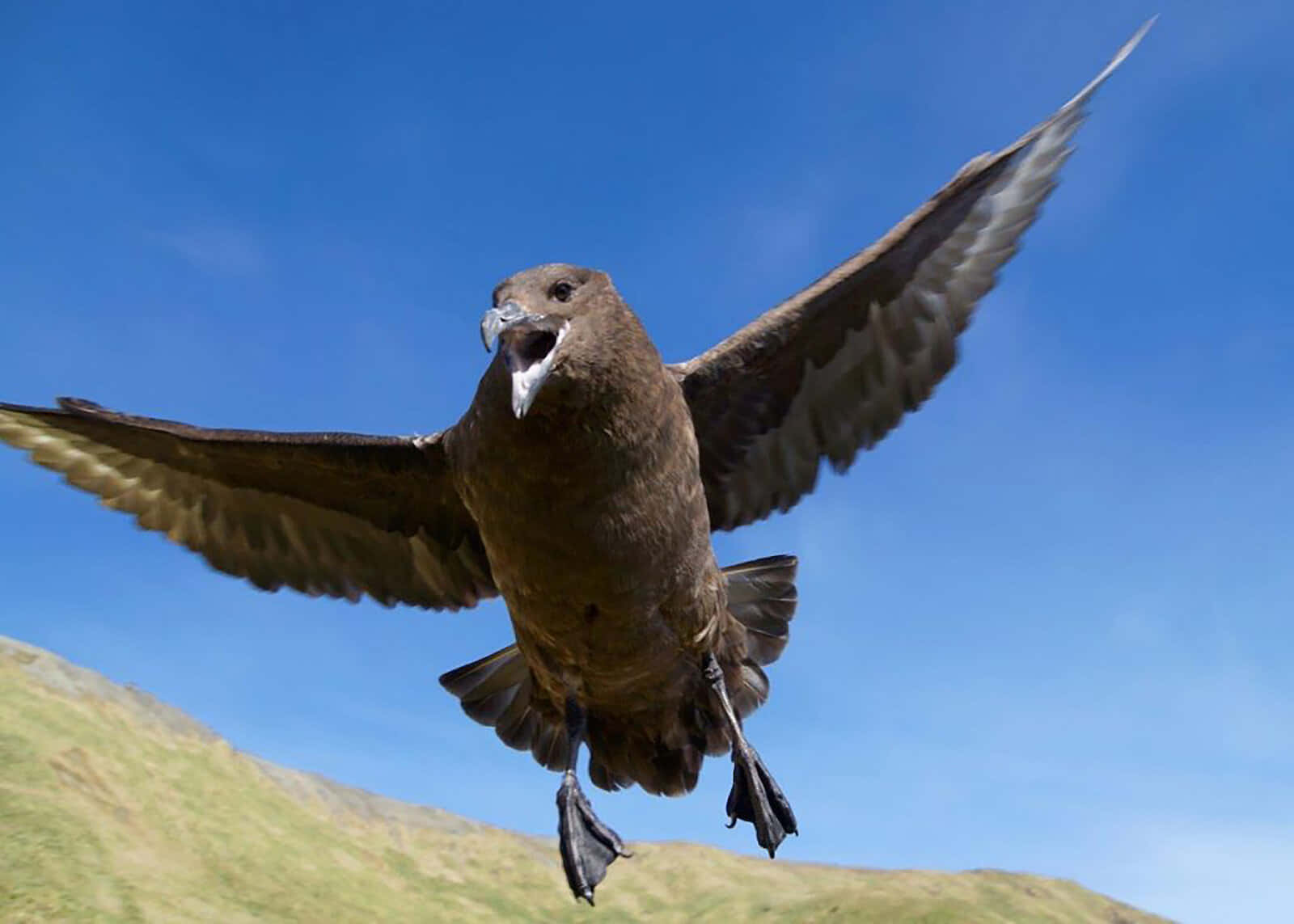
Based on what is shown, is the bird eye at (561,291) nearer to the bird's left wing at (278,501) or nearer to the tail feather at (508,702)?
the bird's left wing at (278,501)

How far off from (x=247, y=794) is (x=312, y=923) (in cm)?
541

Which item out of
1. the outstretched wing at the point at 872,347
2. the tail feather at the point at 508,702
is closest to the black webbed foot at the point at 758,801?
the tail feather at the point at 508,702

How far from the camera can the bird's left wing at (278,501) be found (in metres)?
6.28

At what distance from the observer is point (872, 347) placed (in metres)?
6.27

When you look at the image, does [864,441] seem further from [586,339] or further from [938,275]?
[586,339]

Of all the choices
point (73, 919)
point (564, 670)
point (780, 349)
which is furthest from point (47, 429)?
point (73, 919)

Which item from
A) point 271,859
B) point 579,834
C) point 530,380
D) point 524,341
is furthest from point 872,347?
point 271,859

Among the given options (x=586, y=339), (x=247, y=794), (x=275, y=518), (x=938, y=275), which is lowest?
(x=586, y=339)

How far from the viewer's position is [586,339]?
180 inches

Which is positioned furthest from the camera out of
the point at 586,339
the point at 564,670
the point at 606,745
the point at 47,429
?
the point at 47,429

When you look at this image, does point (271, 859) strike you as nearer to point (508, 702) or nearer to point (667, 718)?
point (508, 702)

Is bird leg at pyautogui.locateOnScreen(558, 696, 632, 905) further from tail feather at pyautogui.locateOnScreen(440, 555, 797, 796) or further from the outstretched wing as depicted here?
the outstretched wing

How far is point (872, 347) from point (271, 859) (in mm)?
27809

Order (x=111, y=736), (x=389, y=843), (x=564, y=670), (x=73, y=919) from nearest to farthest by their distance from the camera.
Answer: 1. (x=564, y=670)
2. (x=73, y=919)
3. (x=111, y=736)
4. (x=389, y=843)
